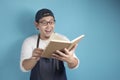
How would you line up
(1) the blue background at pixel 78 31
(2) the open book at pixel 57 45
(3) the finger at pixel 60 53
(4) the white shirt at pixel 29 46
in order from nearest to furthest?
(2) the open book at pixel 57 45, (3) the finger at pixel 60 53, (4) the white shirt at pixel 29 46, (1) the blue background at pixel 78 31

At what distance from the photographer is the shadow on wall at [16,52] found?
1742mm

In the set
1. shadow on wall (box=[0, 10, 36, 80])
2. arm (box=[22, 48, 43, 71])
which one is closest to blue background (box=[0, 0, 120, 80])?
shadow on wall (box=[0, 10, 36, 80])

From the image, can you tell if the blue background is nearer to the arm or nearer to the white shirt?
the white shirt

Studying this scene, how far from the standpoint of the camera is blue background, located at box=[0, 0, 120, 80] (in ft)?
5.70

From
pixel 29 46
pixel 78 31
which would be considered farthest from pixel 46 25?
pixel 78 31

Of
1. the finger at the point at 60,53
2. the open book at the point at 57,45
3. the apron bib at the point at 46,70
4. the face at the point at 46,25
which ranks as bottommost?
the apron bib at the point at 46,70

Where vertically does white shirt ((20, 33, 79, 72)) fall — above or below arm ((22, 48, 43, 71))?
above

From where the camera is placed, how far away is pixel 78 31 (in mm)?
1963

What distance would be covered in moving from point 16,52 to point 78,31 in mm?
563

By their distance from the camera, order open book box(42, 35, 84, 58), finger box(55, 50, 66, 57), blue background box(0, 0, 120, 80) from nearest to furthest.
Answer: open book box(42, 35, 84, 58), finger box(55, 50, 66, 57), blue background box(0, 0, 120, 80)

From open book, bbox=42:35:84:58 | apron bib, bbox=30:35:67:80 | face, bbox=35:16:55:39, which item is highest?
face, bbox=35:16:55:39

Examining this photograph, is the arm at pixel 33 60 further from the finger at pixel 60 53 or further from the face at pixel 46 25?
the face at pixel 46 25

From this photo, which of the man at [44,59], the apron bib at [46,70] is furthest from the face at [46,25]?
the apron bib at [46,70]

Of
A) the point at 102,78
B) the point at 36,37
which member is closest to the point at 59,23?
the point at 36,37
